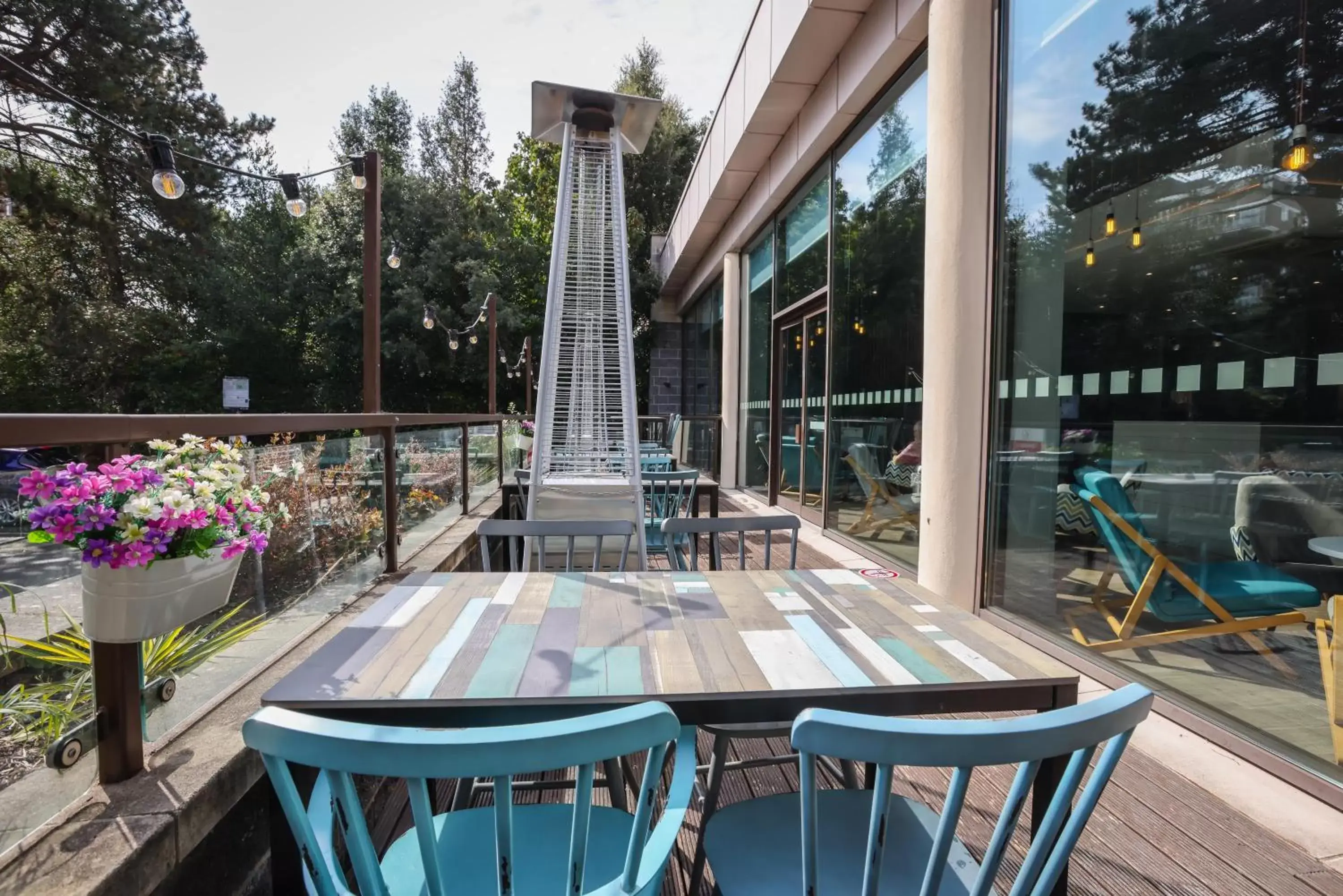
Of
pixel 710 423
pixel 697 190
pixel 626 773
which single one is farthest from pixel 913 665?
pixel 710 423

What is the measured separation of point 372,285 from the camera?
3236 millimetres

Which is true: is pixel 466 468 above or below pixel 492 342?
below

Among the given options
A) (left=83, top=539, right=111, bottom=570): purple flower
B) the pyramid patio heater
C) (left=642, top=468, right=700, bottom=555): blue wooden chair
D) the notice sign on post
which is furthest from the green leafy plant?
the notice sign on post

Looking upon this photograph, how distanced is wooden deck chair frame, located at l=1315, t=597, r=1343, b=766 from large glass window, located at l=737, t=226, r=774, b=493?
5264 millimetres

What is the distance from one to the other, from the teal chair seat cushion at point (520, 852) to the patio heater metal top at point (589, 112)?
3462 millimetres

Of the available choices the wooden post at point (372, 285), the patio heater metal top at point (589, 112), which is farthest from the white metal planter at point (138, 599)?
the patio heater metal top at point (589, 112)

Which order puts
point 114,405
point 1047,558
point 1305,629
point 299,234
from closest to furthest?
point 1305,629, point 1047,558, point 114,405, point 299,234

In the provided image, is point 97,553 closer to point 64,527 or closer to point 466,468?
point 64,527

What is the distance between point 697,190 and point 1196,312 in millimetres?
6885

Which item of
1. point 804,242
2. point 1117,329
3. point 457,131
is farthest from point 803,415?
point 457,131

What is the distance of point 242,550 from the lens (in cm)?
130

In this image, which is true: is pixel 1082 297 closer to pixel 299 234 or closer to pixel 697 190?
pixel 697 190

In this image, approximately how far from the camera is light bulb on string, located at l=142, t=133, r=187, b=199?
317cm

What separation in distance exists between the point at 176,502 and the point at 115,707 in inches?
15.0
